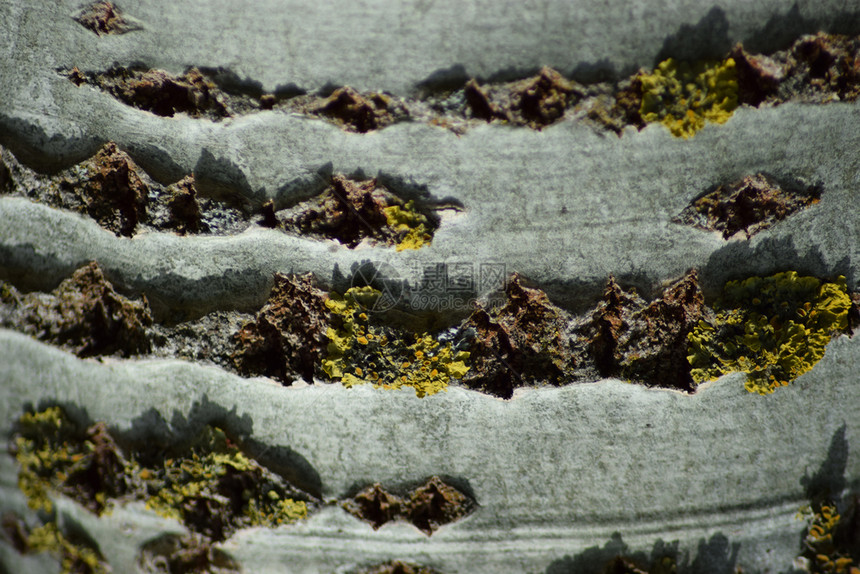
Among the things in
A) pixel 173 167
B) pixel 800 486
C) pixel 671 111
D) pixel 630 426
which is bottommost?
pixel 800 486

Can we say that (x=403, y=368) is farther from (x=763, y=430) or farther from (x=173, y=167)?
(x=763, y=430)

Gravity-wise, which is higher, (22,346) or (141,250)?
(141,250)

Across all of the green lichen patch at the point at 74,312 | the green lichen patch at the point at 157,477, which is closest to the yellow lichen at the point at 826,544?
the green lichen patch at the point at 157,477

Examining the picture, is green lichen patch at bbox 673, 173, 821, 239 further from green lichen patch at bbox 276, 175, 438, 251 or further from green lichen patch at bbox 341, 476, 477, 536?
green lichen patch at bbox 341, 476, 477, 536

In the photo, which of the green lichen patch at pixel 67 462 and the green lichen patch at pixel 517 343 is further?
the green lichen patch at pixel 517 343

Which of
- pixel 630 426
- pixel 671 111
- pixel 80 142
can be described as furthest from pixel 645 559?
pixel 80 142

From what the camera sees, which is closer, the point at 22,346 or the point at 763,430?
the point at 22,346

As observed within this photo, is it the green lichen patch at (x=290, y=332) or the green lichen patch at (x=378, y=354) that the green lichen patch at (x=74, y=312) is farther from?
the green lichen patch at (x=378, y=354)
